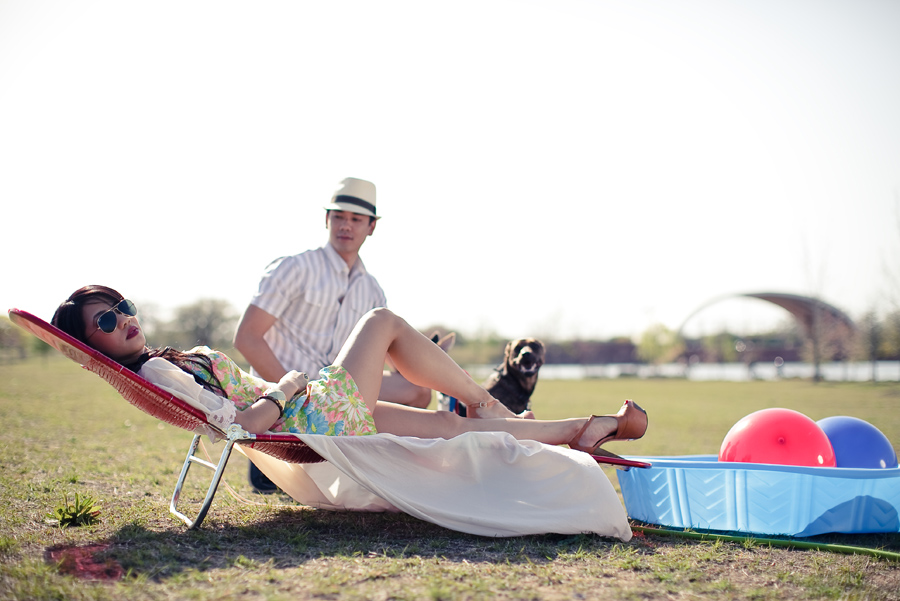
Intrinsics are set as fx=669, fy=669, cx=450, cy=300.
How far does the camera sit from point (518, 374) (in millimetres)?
4926

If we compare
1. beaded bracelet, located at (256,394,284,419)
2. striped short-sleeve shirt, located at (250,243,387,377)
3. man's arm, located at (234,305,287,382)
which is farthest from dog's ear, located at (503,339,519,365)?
beaded bracelet, located at (256,394,284,419)

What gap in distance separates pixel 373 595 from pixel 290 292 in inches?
110

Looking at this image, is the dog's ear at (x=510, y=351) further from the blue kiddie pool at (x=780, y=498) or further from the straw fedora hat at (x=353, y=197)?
the blue kiddie pool at (x=780, y=498)

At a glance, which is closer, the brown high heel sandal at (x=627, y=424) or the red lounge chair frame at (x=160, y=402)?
the red lounge chair frame at (x=160, y=402)

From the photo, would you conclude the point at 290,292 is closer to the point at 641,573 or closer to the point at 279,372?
the point at 279,372

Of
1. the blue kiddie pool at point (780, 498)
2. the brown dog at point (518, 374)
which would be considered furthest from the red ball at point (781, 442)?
the brown dog at point (518, 374)

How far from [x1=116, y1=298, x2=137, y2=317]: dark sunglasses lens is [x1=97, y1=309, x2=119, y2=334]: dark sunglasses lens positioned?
1.8 inches

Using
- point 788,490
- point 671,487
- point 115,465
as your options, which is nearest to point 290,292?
point 115,465

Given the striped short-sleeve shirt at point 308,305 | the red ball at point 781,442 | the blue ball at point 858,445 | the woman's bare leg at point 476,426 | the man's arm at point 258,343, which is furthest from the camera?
the striped short-sleeve shirt at point 308,305

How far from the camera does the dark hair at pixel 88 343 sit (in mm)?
2895

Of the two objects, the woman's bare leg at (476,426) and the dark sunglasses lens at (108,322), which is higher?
the dark sunglasses lens at (108,322)

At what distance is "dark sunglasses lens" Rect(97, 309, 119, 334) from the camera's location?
9.34ft

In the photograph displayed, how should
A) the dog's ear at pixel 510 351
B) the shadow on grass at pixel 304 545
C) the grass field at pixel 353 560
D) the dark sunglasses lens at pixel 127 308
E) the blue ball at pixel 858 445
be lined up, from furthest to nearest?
the dog's ear at pixel 510 351
the blue ball at pixel 858 445
the dark sunglasses lens at pixel 127 308
the shadow on grass at pixel 304 545
the grass field at pixel 353 560

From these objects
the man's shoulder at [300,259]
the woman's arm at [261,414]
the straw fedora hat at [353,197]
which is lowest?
the woman's arm at [261,414]
